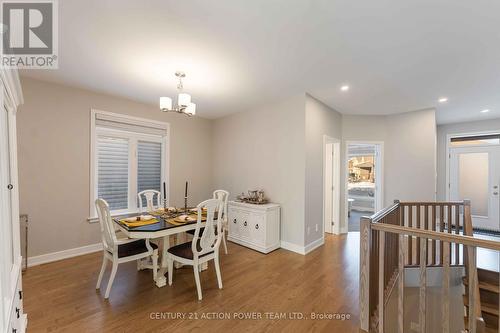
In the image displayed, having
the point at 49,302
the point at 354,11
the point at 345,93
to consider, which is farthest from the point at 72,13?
the point at 345,93

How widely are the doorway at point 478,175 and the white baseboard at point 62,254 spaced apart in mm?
7990

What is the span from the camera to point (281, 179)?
399 centimetres

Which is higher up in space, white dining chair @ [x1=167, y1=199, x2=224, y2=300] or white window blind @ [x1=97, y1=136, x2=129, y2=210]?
white window blind @ [x1=97, y1=136, x2=129, y2=210]

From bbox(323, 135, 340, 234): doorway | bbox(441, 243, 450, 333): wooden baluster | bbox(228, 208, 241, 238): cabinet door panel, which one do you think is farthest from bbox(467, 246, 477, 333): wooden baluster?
bbox(323, 135, 340, 234): doorway

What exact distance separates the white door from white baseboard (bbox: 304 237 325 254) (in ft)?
13.6

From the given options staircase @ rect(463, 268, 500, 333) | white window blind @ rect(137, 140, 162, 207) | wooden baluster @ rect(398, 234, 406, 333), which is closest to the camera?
wooden baluster @ rect(398, 234, 406, 333)

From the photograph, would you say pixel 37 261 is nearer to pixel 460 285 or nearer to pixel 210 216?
pixel 210 216

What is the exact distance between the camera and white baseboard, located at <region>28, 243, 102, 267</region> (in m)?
3.10

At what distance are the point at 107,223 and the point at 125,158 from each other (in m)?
2.09

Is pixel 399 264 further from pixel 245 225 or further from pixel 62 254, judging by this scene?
pixel 62 254

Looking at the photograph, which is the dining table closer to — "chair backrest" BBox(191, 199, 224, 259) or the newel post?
"chair backrest" BBox(191, 199, 224, 259)

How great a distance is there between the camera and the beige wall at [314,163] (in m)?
3.72

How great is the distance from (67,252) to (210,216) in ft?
8.74

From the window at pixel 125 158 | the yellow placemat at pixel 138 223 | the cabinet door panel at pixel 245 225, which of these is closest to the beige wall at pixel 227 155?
the window at pixel 125 158
